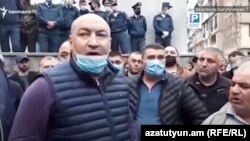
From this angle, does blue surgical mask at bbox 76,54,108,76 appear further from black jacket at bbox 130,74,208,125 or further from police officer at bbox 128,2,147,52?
police officer at bbox 128,2,147,52

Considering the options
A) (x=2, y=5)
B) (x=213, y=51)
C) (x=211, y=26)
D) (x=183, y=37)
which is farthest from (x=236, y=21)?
(x=213, y=51)

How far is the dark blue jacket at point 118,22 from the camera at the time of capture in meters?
13.2

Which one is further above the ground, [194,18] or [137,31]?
[194,18]

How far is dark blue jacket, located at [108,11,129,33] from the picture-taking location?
1316cm

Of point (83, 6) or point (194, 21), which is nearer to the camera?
point (83, 6)

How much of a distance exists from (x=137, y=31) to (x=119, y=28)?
2.29 feet

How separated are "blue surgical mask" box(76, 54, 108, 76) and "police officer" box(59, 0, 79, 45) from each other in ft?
29.4

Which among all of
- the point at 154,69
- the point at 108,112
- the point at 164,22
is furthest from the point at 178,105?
the point at 164,22

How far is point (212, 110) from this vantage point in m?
5.79

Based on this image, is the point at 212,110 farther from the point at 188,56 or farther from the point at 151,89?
the point at 188,56

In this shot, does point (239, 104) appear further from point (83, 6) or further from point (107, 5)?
point (107, 5)

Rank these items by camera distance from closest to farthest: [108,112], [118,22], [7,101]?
[108,112] < [7,101] < [118,22]

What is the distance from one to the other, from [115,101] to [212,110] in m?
2.65

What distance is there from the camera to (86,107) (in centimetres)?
317
